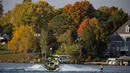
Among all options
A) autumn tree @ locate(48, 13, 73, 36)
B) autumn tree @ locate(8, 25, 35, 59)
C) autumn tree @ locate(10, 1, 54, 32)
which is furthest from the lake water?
autumn tree @ locate(48, 13, 73, 36)

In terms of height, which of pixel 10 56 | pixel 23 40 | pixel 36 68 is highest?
pixel 23 40

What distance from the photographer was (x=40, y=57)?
13305mm

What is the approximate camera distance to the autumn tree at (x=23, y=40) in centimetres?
1309

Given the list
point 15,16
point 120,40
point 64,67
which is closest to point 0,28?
point 15,16

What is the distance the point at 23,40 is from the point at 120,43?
212cm

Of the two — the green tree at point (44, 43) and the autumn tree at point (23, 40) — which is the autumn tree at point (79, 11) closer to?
the green tree at point (44, 43)

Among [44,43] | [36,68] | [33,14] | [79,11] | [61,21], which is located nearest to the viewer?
[36,68]

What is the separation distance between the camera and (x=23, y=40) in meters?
13.3

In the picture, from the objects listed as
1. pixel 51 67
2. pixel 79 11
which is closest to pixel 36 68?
pixel 51 67

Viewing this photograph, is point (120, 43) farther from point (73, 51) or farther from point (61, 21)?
point (61, 21)

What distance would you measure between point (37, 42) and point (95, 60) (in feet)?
4.35

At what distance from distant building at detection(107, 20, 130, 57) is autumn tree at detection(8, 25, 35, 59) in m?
1.74

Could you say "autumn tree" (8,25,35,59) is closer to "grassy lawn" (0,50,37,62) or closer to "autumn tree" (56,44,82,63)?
"grassy lawn" (0,50,37,62)

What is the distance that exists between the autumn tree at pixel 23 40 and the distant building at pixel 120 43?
174cm
